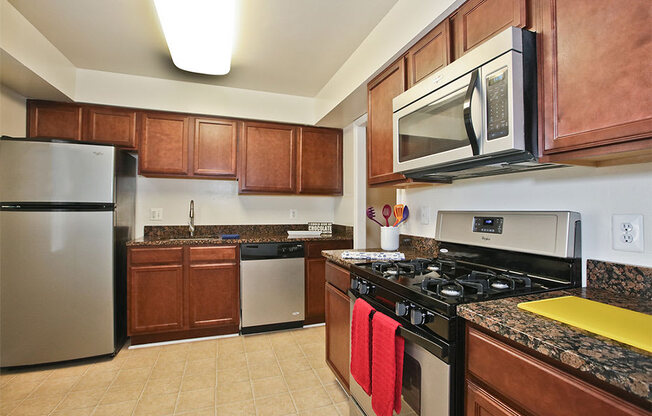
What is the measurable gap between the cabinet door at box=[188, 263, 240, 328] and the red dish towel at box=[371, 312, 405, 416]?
1950 mm

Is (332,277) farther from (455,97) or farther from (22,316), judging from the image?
(22,316)

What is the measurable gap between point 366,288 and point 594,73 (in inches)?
44.4

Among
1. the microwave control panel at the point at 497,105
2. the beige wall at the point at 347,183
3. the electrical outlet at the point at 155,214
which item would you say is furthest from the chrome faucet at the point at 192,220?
the microwave control panel at the point at 497,105

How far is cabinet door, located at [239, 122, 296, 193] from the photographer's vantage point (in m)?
3.23

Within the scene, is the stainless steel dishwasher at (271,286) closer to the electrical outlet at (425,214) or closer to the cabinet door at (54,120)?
the electrical outlet at (425,214)

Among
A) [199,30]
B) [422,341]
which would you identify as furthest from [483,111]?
[199,30]

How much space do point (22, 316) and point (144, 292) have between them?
775 millimetres

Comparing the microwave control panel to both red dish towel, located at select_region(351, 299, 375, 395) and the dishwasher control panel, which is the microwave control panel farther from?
the dishwasher control panel

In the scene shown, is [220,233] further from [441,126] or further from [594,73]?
[594,73]

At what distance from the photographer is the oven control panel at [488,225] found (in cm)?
143

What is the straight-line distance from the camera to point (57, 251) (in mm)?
2322

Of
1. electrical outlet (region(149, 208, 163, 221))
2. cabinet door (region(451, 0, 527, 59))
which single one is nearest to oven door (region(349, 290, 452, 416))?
cabinet door (region(451, 0, 527, 59))

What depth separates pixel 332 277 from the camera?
6.57ft

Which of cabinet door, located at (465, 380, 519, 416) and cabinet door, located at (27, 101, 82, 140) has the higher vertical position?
cabinet door, located at (27, 101, 82, 140)
